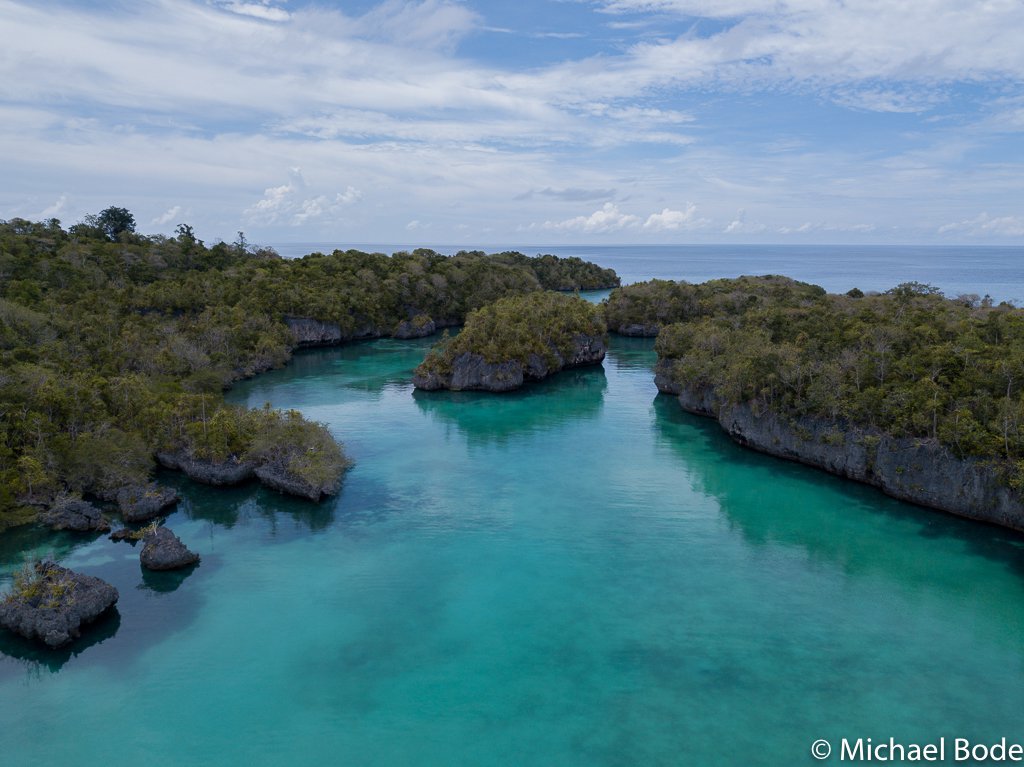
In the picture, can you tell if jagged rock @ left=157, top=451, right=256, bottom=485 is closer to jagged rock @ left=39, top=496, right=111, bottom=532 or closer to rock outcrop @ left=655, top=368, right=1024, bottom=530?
jagged rock @ left=39, top=496, right=111, bottom=532

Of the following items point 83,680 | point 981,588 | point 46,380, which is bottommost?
point 83,680

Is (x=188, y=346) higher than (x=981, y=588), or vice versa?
(x=188, y=346)

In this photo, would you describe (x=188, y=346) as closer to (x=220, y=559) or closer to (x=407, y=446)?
(x=407, y=446)

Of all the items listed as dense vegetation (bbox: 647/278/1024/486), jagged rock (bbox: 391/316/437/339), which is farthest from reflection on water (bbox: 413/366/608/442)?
jagged rock (bbox: 391/316/437/339)

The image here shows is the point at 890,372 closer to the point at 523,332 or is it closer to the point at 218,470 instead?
the point at 523,332

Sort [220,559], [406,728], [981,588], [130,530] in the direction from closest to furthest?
[406,728] → [981,588] → [220,559] → [130,530]

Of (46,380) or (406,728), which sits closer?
(406,728)

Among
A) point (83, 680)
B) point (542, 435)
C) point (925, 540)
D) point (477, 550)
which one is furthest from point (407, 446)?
point (925, 540)
